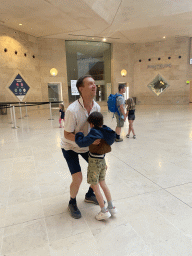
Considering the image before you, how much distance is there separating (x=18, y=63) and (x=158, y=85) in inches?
584

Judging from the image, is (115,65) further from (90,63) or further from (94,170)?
(94,170)

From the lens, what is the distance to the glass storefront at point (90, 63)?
772 inches

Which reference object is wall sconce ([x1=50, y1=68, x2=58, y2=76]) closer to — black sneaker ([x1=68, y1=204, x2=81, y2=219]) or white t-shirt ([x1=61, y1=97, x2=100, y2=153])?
white t-shirt ([x1=61, y1=97, x2=100, y2=153])

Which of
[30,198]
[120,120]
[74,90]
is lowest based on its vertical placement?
[30,198]

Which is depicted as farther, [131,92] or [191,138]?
[131,92]

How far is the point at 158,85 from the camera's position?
844 inches

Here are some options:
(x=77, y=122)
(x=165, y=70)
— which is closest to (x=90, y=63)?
(x=165, y=70)

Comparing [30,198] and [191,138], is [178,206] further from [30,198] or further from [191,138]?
[191,138]

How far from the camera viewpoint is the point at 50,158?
426 cm

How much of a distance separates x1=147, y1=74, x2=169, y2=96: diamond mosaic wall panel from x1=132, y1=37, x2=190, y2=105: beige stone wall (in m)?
0.29

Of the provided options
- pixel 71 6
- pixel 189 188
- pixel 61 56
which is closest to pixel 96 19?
pixel 71 6

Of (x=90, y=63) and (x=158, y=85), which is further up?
(x=90, y=63)

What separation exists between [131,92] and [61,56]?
8.95 meters

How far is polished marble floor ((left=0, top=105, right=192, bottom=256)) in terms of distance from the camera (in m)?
1.73
